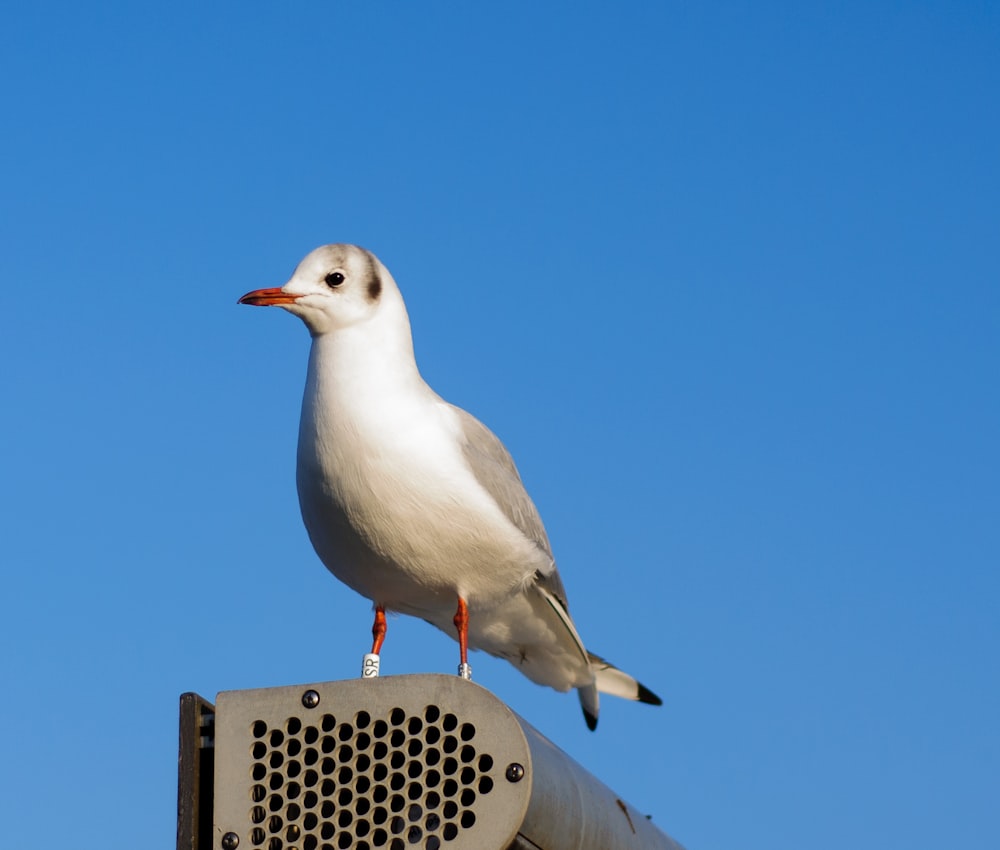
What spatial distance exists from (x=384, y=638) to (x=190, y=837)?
1.99m

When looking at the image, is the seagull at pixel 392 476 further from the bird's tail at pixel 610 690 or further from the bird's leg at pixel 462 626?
the bird's tail at pixel 610 690

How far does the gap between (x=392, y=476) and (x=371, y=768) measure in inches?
66.8

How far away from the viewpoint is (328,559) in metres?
5.43

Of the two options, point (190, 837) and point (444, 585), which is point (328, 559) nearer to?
point (444, 585)

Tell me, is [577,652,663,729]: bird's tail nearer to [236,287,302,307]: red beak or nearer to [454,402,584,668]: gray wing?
[454,402,584,668]: gray wing

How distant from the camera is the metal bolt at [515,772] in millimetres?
3473

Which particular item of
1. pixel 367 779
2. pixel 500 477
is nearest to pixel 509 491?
pixel 500 477

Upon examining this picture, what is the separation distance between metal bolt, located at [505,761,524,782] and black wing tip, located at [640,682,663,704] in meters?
3.24

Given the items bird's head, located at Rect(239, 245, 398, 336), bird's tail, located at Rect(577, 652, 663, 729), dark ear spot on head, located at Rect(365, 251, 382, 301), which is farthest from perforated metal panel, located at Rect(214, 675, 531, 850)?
bird's tail, located at Rect(577, 652, 663, 729)

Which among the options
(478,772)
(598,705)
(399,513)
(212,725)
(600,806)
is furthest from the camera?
(598,705)

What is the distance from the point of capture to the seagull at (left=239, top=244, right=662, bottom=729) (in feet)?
17.0

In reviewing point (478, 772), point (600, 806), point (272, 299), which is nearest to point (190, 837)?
point (478, 772)

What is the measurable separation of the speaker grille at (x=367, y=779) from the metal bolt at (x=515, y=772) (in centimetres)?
2

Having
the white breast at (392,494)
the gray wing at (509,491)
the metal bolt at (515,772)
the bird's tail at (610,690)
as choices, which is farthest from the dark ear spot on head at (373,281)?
the metal bolt at (515,772)
